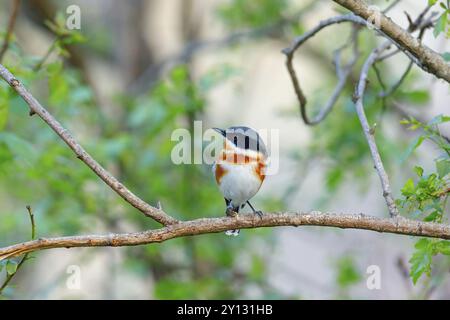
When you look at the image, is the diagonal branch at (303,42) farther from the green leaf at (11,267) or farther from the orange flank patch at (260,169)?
the green leaf at (11,267)

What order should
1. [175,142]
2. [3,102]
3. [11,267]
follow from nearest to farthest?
1. [11,267]
2. [3,102]
3. [175,142]

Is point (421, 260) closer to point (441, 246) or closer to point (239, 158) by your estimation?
point (441, 246)

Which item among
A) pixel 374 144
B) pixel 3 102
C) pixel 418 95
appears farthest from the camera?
pixel 418 95

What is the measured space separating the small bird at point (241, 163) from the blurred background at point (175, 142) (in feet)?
2.24

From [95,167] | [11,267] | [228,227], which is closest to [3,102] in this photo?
[95,167]

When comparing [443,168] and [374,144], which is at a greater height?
[374,144]

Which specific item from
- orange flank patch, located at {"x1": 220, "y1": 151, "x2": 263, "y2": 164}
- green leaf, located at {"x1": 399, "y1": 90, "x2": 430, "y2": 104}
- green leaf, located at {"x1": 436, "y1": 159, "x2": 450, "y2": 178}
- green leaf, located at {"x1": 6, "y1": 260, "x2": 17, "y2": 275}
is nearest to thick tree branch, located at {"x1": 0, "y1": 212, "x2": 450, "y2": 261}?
green leaf, located at {"x1": 6, "y1": 260, "x2": 17, "y2": 275}

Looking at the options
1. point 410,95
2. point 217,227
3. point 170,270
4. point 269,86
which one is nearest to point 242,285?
point 170,270

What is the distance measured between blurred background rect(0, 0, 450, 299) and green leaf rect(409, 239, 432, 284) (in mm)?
1075

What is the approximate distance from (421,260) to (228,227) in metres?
0.59

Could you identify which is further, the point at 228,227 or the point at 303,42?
the point at 303,42

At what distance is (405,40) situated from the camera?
2008 mm

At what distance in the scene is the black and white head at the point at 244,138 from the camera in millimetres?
2613
